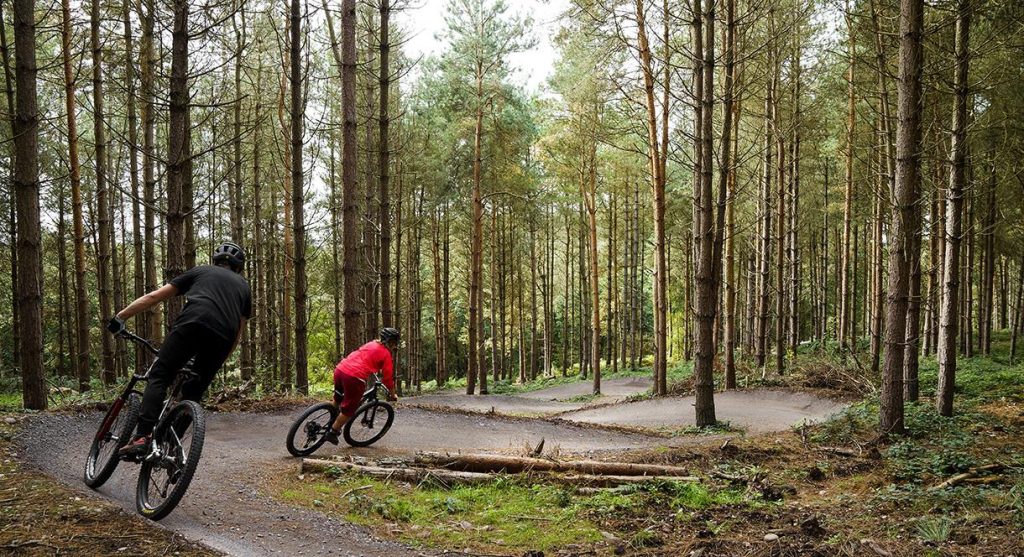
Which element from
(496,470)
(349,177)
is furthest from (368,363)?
(349,177)

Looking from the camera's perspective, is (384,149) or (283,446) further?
(384,149)

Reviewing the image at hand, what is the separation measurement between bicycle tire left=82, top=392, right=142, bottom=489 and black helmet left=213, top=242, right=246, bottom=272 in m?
1.33

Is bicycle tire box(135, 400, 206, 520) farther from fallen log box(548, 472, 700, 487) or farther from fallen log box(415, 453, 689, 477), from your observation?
fallen log box(548, 472, 700, 487)

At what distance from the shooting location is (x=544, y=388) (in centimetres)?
2744

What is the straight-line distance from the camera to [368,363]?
26.3ft

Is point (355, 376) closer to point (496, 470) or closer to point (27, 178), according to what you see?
point (496, 470)

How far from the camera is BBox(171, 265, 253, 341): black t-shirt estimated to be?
4801 millimetres

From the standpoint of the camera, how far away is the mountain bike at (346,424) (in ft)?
25.5

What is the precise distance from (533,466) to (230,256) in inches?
157

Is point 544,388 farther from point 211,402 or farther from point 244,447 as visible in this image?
point 244,447

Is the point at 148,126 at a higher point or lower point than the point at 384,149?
higher

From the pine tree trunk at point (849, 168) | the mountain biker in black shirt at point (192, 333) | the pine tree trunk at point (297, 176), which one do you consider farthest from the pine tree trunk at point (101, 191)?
the pine tree trunk at point (849, 168)

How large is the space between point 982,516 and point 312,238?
25.3 meters

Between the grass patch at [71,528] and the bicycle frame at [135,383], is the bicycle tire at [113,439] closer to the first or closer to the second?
the bicycle frame at [135,383]
